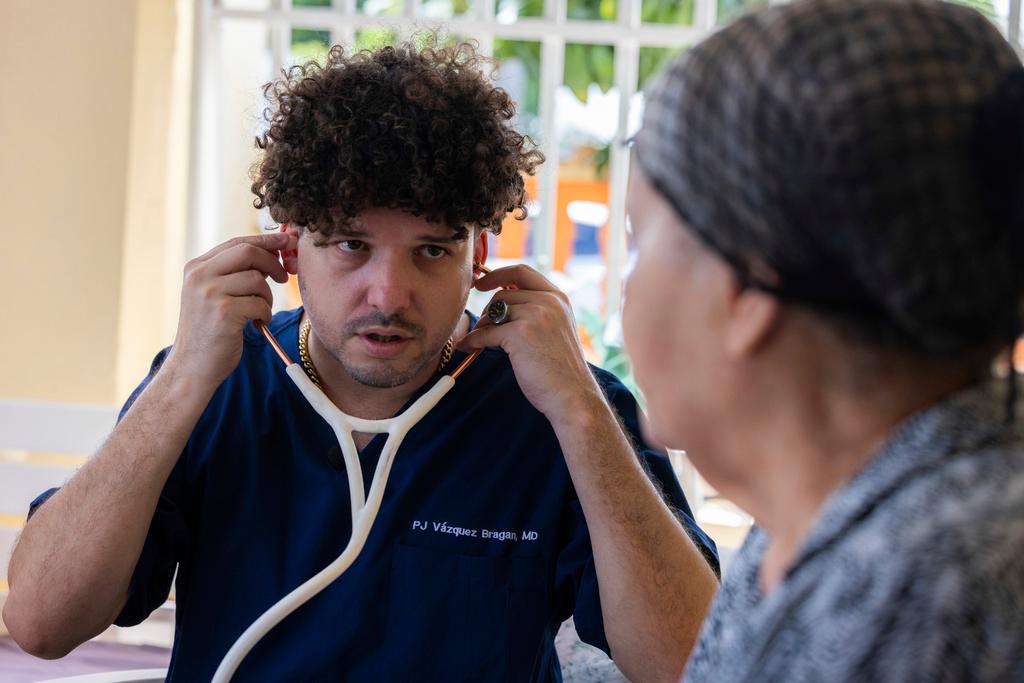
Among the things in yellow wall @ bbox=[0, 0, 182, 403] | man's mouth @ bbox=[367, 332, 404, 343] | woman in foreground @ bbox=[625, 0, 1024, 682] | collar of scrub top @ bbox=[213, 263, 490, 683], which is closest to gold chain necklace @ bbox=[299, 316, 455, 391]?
man's mouth @ bbox=[367, 332, 404, 343]

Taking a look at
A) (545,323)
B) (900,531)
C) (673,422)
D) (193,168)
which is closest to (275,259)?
(545,323)

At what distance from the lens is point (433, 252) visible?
1.41 metres

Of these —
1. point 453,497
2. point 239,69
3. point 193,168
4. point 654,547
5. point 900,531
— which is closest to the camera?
point 900,531

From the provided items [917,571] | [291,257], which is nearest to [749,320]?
[917,571]

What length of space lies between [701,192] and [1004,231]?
0.16 metres

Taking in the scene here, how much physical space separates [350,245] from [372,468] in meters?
0.29

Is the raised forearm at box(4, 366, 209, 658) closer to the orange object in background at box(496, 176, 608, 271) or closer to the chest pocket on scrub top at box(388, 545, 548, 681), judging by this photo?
the chest pocket on scrub top at box(388, 545, 548, 681)

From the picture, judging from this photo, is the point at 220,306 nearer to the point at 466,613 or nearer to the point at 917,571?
the point at 466,613

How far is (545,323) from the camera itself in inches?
54.4

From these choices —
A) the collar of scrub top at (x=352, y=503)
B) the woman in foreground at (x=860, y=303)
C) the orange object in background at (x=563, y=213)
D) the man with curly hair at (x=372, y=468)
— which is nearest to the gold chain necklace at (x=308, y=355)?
the man with curly hair at (x=372, y=468)

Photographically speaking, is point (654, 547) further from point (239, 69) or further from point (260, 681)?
point (239, 69)

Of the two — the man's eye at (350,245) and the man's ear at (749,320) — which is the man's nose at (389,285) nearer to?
the man's eye at (350,245)

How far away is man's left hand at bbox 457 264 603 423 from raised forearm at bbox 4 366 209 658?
0.37m

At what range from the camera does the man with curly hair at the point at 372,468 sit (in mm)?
1318
